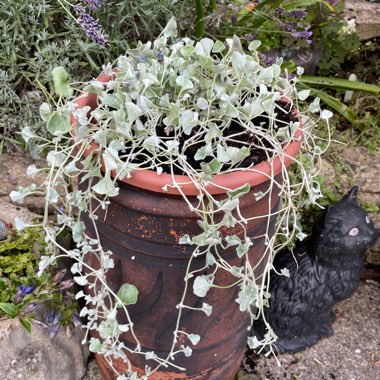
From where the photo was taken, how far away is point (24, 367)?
1820 millimetres

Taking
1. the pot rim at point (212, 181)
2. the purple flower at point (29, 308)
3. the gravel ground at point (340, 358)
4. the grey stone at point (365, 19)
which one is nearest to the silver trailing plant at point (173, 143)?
the pot rim at point (212, 181)

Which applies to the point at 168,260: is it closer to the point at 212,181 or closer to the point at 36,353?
the point at 212,181

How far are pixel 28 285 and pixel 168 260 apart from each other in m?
0.60

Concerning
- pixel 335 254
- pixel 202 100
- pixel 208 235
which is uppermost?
pixel 202 100

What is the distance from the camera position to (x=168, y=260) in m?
1.50

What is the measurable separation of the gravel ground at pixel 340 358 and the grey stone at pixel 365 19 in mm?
1400

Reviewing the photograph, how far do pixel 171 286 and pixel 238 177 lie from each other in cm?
37

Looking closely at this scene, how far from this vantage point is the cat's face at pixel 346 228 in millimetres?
2066

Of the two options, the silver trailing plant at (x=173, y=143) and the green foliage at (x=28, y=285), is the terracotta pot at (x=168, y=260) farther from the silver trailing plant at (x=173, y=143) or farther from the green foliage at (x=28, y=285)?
the green foliage at (x=28, y=285)

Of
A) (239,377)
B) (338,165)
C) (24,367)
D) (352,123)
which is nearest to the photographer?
(24,367)

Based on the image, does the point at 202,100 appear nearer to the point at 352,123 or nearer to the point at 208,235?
the point at 208,235

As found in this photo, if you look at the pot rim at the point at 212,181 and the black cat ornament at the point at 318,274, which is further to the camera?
the black cat ornament at the point at 318,274

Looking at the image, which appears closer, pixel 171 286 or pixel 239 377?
pixel 171 286

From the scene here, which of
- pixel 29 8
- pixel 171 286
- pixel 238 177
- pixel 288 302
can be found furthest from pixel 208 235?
pixel 29 8
